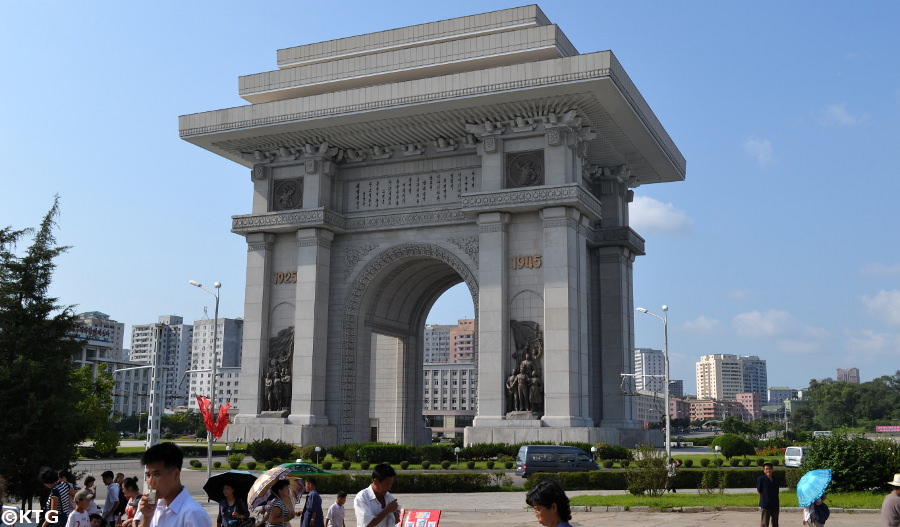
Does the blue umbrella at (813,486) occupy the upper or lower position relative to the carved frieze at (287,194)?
lower

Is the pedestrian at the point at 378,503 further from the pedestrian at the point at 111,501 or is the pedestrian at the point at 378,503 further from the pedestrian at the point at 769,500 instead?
the pedestrian at the point at 769,500

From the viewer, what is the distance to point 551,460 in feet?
98.4

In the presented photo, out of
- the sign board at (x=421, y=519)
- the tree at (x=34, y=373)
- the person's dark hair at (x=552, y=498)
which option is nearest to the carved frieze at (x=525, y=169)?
the tree at (x=34, y=373)

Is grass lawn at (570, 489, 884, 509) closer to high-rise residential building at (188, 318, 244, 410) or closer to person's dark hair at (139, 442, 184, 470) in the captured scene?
person's dark hair at (139, 442, 184, 470)

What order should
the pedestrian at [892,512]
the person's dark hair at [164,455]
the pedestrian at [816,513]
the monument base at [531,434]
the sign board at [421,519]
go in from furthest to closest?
the monument base at [531,434] < the pedestrian at [816,513] < the pedestrian at [892,512] < the sign board at [421,519] < the person's dark hair at [164,455]

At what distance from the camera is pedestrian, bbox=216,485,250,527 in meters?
8.59

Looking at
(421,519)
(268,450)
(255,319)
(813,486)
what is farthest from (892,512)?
(255,319)

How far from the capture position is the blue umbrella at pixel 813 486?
11775 millimetres

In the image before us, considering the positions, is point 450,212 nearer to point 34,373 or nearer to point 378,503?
point 34,373

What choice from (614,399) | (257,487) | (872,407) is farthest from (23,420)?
(872,407)

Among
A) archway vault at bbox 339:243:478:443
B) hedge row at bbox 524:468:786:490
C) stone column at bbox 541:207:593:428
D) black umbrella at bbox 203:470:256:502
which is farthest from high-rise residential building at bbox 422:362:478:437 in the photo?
black umbrella at bbox 203:470:256:502

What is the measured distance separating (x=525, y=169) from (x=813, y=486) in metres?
26.6

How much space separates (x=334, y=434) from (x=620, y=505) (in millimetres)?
20298

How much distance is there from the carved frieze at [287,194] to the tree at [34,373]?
2181 cm
